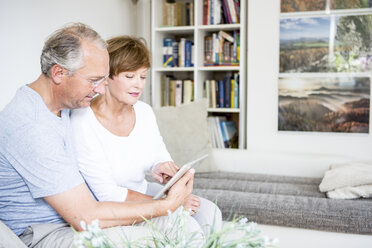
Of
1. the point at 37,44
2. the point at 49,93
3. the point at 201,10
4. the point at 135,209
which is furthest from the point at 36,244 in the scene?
the point at 201,10

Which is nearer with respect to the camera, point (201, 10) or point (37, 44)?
point (37, 44)

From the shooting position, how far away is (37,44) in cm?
259

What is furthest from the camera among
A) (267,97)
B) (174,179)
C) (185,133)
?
(267,97)

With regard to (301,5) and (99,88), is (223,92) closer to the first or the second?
(301,5)

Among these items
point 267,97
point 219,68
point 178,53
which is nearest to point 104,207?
point 267,97

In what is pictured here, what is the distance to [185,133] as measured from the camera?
2947 millimetres

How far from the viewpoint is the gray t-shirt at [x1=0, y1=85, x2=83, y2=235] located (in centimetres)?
125

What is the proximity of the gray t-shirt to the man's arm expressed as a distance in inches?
1.4

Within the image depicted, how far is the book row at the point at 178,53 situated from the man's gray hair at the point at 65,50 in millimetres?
2360

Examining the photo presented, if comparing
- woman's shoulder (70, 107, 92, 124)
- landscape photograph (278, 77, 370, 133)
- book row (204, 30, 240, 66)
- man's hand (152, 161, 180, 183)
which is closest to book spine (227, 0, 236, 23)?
book row (204, 30, 240, 66)

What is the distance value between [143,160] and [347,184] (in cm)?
120

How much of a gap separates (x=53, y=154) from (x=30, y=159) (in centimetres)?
7

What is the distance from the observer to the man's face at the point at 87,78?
1354mm

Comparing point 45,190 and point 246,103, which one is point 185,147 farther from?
point 45,190
